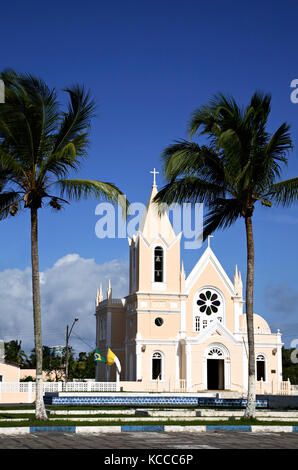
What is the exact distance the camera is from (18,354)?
268 ft

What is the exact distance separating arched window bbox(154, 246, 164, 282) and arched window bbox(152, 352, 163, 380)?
5.47 metres

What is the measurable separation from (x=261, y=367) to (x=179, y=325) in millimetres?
6610

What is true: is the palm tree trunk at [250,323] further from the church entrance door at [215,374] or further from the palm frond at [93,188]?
the church entrance door at [215,374]

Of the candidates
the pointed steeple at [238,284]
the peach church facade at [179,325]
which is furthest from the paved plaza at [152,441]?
the pointed steeple at [238,284]

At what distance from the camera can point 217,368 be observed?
46969mm

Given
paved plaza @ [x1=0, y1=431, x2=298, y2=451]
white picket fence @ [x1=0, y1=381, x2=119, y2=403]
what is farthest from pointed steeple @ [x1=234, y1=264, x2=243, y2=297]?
paved plaza @ [x1=0, y1=431, x2=298, y2=451]

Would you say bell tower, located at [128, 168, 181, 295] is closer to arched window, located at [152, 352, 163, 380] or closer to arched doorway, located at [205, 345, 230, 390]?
arched window, located at [152, 352, 163, 380]

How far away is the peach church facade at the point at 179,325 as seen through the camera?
45469 mm

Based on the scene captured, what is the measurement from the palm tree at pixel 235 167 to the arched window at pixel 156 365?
2814cm

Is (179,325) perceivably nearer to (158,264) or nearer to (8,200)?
(158,264)

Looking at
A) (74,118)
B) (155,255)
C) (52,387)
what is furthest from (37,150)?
(155,255)

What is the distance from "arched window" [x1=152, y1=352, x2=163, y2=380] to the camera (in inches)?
1816
